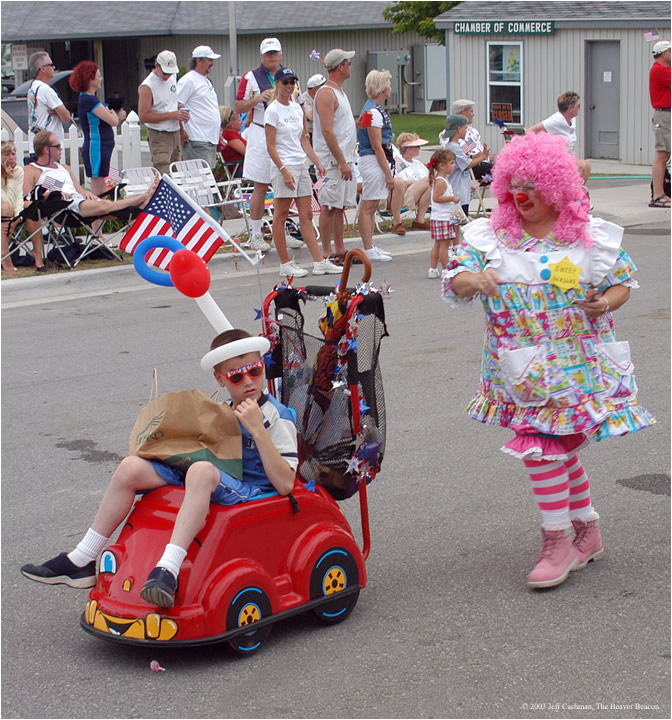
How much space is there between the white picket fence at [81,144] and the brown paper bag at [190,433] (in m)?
A: 10.0

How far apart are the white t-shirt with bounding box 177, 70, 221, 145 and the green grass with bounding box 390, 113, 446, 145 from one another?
13.4 meters

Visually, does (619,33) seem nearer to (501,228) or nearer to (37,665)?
(501,228)

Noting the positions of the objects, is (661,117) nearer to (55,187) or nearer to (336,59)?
(336,59)

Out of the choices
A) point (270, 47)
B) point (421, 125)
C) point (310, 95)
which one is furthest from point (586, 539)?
→ point (421, 125)

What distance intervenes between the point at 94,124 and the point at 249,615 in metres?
10.1

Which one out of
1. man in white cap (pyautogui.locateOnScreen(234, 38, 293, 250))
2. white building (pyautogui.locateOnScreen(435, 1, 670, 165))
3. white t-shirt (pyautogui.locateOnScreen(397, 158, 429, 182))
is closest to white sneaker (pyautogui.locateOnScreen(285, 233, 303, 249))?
man in white cap (pyautogui.locateOnScreen(234, 38, 293, 250))

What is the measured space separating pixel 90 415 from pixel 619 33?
16924mm

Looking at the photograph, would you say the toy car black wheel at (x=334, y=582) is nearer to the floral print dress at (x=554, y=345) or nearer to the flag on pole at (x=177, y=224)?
the floral print dress at (x=554, y=345)

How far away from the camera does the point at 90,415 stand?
22.2ft

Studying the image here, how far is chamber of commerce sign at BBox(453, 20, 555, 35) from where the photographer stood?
21875 mm

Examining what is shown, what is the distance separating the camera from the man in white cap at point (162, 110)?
40.1ft

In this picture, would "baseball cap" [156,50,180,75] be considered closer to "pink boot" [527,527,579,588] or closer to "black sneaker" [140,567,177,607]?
"pink boot" [527,527,579,588]

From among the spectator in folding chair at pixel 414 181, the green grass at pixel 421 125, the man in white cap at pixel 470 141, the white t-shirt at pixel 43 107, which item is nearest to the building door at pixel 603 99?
the green grass at pixel 421 125

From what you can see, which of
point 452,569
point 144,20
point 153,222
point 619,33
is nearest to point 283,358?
point 153,222
